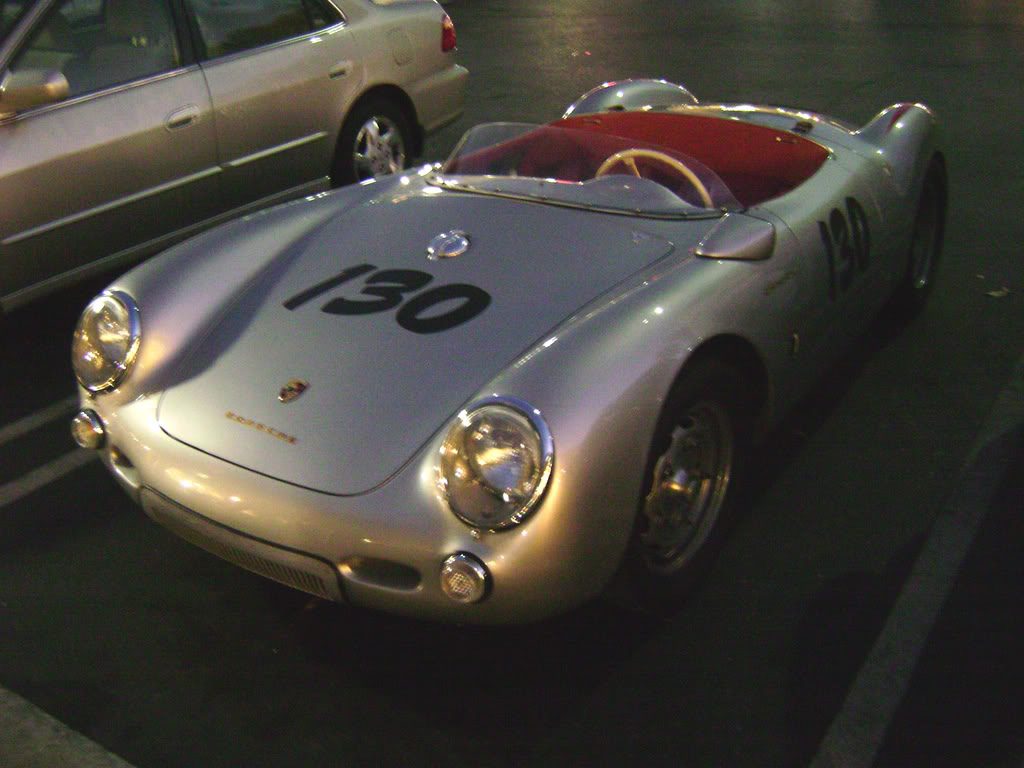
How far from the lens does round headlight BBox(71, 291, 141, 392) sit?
321 cm

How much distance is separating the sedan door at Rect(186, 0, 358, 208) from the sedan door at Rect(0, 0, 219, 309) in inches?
5.3

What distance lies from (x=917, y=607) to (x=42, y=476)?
275 cm

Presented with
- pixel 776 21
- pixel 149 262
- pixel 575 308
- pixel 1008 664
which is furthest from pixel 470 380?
pixel 776 21

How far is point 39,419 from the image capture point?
435 centimetres

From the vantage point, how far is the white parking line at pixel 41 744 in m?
2.67

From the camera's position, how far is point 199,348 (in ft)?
10.6

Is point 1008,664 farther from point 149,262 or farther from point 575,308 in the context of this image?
point 149,262

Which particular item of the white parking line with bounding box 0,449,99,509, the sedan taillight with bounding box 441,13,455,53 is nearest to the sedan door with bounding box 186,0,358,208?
the sedan taillight with bounding box 441,13,455,53

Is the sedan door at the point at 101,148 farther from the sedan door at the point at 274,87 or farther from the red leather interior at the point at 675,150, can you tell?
the red leather interior at the point at 675,150

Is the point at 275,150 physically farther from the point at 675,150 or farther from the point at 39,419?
the point at 675,150

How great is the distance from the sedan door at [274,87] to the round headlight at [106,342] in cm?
219

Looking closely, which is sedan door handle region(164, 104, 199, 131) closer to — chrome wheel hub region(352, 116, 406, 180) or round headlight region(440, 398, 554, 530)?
chrome wheel hub region(352, 116, 406, 180)

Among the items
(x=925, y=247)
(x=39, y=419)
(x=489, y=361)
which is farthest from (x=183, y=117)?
(x=925, y=247)

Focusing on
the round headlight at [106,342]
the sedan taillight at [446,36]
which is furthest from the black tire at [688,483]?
the sedan taillight at [446,36]
